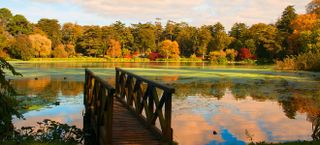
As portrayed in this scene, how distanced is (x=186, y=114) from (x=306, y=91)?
41.3 feet

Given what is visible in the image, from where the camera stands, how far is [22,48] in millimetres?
75688

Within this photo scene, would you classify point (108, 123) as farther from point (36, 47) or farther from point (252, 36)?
point (252, 36)

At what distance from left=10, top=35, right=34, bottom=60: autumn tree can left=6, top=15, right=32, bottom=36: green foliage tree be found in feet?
54.3

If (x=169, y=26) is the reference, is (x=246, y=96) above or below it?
below

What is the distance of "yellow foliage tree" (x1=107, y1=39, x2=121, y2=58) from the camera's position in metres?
94.7

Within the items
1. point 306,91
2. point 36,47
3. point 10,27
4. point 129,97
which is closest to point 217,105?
point 129,97

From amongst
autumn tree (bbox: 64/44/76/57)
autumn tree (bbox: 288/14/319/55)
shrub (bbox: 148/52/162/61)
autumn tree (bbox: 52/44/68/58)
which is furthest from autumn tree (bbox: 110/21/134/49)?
autumn tree (bbox: 288/14/319/55)

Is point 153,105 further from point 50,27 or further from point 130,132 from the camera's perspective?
point 50,27

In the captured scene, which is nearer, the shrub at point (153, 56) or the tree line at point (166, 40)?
the tree line at point (166, 40)

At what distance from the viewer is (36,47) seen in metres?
80.9

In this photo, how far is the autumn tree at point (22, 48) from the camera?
7525 centimetres

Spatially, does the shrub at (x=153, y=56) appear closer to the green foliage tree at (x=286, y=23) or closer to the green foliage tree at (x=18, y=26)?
the green foliage tree at (x=18, y=26)

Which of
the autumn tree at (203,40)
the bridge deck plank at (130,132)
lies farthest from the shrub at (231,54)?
the bridge deck plank at (130,132)

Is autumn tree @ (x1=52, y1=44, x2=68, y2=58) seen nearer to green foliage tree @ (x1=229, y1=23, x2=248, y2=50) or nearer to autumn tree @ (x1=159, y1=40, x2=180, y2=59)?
autumn tree @ (x1=159, y1=40, x2=180, y2=59)
